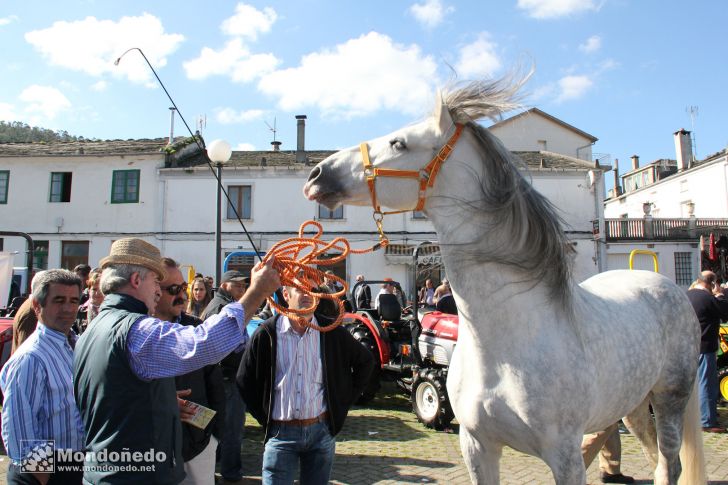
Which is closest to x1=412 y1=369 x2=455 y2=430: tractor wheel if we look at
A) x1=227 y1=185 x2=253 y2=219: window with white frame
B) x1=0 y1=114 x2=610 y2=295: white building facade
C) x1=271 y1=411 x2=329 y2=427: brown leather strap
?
x1=271 y1=411 x2=329 y2=427: brown leather strap

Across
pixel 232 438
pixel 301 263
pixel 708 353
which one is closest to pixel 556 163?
pixel 708 353

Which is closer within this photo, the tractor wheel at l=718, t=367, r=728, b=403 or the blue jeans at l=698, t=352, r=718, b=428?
the blue jeans at l=698, t=352, r=718, b=428

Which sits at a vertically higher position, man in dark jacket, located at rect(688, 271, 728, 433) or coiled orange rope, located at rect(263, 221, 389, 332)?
coiled orange rope, located at rect(263, 221, 389, 332)

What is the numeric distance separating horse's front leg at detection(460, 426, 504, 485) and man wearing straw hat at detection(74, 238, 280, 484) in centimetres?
121

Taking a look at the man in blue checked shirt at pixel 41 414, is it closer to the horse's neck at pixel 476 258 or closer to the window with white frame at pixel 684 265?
the horse's neck at pixel 476 258

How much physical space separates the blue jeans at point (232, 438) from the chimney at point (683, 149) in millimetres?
37621

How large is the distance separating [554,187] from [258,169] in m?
13.0

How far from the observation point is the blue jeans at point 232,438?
4672mm

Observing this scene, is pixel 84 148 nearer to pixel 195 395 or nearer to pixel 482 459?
pixel 195 395

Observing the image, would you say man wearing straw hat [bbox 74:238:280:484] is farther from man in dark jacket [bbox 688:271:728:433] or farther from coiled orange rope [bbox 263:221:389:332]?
man in dark jacket [bbox 688:271:728:433]

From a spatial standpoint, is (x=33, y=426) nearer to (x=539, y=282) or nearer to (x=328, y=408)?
(x=328, y=408)

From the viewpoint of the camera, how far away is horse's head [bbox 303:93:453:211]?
2.20 metres

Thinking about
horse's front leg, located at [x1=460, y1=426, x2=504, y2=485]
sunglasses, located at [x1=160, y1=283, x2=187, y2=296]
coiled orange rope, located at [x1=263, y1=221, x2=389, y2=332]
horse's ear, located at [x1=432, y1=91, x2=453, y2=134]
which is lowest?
horse's front leg, located at [x1=460, y1=426, x2=504, y2=485]

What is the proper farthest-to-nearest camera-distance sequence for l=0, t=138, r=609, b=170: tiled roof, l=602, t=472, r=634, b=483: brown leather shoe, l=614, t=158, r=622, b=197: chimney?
l=614, t=158, r=622, b=197: chimney → l=0, t=138, r=609, b=170: tiled roof → l=602, t=472, r=634, b=483: brown leather shoe
